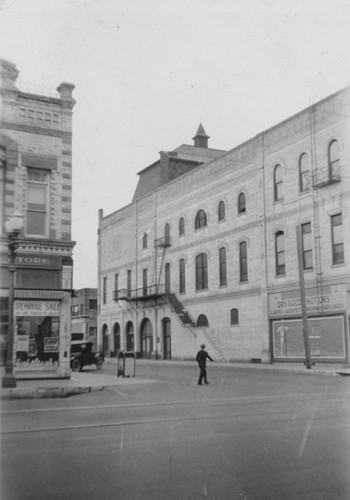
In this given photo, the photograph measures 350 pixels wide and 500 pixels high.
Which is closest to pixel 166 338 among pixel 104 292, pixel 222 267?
pixel 222 267

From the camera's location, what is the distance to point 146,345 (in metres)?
47.0

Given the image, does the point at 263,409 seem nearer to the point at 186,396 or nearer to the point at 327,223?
the point at 186,396

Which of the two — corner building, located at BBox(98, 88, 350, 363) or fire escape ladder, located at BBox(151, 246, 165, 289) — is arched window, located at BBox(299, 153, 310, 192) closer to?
corner building, located at BBox(98, 88, 350, 363)

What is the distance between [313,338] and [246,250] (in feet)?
25.9

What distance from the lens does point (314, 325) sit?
29984 millimetres

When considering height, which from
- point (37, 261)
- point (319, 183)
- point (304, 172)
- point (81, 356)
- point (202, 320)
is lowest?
point (81, 356)

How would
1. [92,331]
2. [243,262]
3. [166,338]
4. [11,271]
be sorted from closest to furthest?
[11,271] < [243,262] < [166,338] < [92,331]

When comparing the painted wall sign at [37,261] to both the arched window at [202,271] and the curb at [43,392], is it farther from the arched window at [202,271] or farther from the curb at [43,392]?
the arched window at [202,271]

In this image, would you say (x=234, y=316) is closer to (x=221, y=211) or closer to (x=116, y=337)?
(x=221, y=211)

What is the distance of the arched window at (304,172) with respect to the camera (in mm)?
31062

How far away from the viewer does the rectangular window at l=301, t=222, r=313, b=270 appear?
30688mm

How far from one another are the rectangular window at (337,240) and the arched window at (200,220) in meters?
12.9

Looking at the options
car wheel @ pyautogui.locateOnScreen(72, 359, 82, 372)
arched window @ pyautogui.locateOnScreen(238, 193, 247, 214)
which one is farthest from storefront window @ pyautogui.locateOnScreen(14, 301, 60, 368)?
arched window @ pyautogui.locateOnScreen(238, 193, 247, 214)

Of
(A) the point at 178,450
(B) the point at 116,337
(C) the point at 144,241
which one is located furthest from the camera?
(B) the point at 116,337
